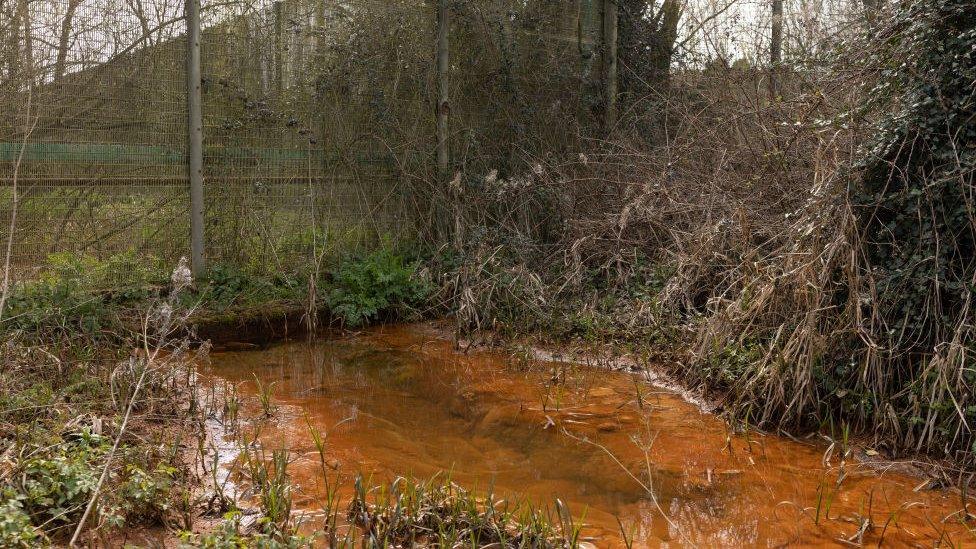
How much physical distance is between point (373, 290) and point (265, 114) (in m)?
1.83

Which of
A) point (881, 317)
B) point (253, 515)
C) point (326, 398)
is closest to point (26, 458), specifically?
point (253, 515)

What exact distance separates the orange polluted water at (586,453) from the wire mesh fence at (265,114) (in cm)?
150

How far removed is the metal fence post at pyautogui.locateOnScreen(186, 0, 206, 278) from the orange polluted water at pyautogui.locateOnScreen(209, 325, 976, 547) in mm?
1116

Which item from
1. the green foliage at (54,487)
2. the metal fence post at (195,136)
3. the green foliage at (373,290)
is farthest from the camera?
the green foliage at (373,290)

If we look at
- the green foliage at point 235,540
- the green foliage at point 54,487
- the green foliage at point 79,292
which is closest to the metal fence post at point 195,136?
the green foliage at point 79,292

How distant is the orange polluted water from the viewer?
390 cm

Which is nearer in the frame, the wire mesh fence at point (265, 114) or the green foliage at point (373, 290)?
the wire mesh fence at point (265, 114)

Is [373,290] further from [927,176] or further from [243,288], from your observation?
[927,176]

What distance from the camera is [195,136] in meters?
7.49

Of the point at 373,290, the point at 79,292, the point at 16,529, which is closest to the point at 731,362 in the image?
the point at 373,290

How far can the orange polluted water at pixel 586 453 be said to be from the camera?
12.8 ft

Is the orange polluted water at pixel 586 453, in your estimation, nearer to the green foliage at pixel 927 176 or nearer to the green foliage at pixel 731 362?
the green foliage at pixel 731 362

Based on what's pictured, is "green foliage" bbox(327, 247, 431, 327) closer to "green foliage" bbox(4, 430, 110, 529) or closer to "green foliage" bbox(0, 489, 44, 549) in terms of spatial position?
"green foliage" bbox(4, 430, 110, 529)

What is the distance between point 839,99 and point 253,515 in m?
4.81
